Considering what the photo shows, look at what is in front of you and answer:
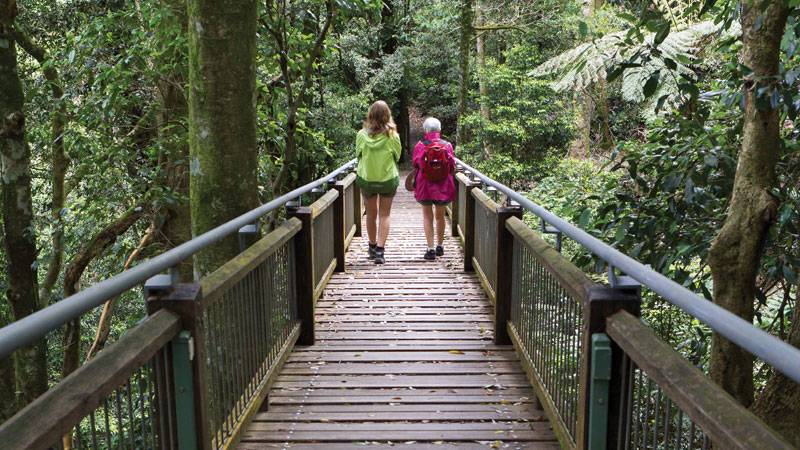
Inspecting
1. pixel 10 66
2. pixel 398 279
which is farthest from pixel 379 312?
pixel 10 66

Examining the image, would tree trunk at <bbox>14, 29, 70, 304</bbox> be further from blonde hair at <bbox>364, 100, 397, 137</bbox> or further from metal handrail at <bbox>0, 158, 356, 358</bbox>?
metal handrail at <bbox>0, 158, 356, 358</bbox>

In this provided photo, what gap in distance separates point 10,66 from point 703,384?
752 centimetres

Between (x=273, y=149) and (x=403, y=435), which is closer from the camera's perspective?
(x=403, y=435)

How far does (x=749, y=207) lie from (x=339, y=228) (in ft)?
15.4

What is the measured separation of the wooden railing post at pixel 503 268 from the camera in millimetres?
4715

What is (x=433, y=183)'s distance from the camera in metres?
7.37

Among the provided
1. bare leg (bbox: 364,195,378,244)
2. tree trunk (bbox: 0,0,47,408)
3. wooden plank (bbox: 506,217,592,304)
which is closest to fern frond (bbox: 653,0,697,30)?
wooden plank (bbox: 506,217,592,304)

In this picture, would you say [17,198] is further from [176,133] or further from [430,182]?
[430,182]

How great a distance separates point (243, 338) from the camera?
325 cm

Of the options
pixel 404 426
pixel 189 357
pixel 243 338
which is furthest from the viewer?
pixel 404 426

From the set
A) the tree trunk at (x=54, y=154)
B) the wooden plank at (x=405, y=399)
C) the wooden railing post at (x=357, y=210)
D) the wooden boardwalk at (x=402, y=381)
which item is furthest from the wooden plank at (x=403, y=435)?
the tree trunk at (x=54, y=154)

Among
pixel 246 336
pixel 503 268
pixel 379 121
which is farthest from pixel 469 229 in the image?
pixel 246 336

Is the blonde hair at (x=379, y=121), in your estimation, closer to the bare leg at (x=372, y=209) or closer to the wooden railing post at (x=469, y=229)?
the bare leg at (x=372, y=209)

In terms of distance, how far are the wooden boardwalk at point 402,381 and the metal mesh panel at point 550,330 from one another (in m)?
0.36
